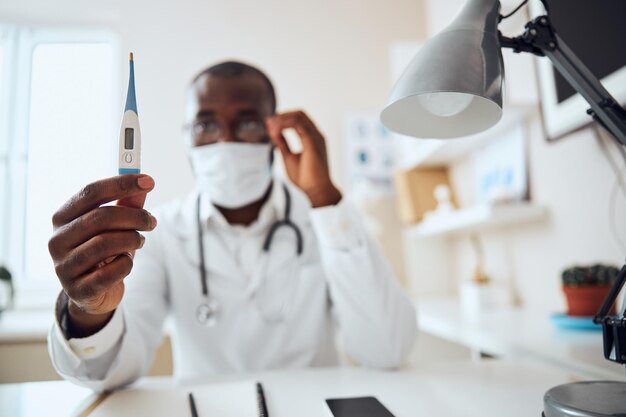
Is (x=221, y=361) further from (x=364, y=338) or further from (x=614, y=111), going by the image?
(x=614, y=111)

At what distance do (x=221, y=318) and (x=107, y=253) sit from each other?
Answer: 0.63m

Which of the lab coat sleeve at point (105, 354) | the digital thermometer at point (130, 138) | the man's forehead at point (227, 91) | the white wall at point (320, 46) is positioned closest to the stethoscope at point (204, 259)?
the lab coat sleeve at point (105, 354)

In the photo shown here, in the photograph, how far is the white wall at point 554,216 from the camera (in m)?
1.19

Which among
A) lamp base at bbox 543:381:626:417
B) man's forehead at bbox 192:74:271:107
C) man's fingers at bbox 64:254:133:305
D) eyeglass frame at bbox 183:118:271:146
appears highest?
man's forehead at bbox 192:74:271:107

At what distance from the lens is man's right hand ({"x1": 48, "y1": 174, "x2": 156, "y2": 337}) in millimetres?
456

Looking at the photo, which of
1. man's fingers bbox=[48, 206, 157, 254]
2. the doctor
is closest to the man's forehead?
the doctor

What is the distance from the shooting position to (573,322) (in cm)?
106

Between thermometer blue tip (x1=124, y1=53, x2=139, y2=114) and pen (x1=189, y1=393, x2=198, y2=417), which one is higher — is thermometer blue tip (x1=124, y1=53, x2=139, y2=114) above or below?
above

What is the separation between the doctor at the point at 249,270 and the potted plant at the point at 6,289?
136mm

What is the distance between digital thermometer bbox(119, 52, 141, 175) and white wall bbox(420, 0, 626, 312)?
2.91ft

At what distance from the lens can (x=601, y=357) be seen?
31.5 inches

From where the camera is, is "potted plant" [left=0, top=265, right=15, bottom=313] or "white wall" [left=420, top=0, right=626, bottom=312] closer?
"potted plant" [left=0, top=265, right=15, bottom=313]

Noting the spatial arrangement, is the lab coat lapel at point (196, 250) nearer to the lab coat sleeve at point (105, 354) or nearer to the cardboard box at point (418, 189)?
the lab coat sleeve at point (105, 354)

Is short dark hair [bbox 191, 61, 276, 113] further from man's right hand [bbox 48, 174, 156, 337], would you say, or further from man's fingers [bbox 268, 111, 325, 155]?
man's right hand [bbox 48, 174, 156, 337]
